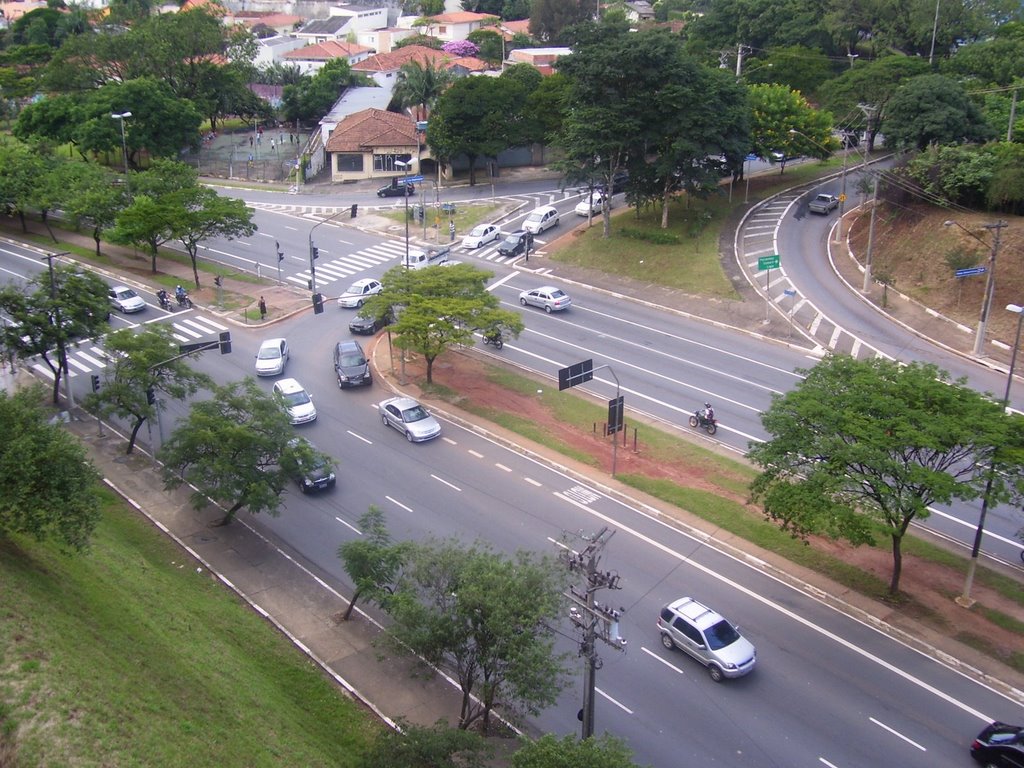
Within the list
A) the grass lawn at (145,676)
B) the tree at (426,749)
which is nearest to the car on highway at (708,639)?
the tree at (426,749)

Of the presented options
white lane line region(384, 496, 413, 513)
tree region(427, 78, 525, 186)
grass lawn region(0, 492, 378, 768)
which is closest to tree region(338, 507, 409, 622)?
grass lawn region(0, 492, 378, 768)

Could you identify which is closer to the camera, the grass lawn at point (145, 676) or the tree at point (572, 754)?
the tree at point (572, 754)

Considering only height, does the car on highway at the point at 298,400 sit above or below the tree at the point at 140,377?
below

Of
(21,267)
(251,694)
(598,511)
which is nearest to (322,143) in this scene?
(21,267)

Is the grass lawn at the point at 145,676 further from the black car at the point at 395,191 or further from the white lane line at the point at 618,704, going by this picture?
the black car at the point at 395,191

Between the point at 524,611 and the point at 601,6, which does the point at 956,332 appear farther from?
the point at 601,6

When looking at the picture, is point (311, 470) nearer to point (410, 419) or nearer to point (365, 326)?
point (410, 419)
